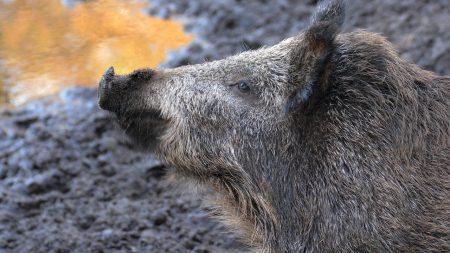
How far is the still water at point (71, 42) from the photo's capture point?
7691 mm

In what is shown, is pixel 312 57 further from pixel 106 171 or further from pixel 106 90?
pixel 106 171

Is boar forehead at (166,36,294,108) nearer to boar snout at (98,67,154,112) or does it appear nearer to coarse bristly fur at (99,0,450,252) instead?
coarse bristly fur at (99,0,450,252)

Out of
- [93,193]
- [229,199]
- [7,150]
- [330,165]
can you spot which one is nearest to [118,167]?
[93,193]

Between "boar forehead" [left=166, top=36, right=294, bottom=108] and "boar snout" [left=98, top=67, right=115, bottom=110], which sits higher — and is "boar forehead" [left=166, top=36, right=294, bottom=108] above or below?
above

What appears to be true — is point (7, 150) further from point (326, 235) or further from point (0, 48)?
point (326, 235)

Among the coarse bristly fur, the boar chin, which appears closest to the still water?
the boar chin

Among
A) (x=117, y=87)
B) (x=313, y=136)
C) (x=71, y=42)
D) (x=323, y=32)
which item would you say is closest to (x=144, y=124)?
(x=117, y=87)

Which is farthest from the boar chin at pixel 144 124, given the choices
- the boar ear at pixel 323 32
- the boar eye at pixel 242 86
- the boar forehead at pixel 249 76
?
the boar ear at pixel 323 32

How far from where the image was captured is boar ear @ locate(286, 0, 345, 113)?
4020mm

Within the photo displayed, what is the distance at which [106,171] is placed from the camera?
21.3ft

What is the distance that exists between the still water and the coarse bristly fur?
3.23 metres

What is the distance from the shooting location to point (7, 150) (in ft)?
21.8

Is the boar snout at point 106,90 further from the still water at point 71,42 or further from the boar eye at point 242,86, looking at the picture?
the still water at point 71,42

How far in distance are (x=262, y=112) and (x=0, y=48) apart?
4.68m
